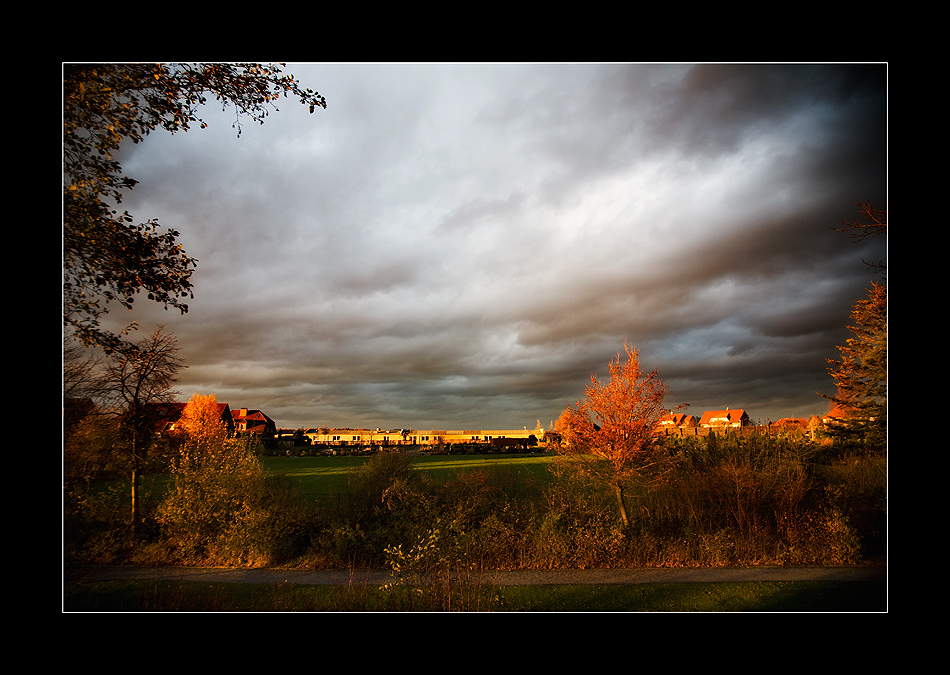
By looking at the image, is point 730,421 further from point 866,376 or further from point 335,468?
point 335,468

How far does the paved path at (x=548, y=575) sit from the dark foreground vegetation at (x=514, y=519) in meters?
0.32

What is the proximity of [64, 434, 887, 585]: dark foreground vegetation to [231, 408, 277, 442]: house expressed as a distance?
37.4 inches

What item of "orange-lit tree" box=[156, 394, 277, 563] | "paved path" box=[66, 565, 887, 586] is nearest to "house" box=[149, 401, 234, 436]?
"orange-lit tree" box=[156, 394, 277, 563]

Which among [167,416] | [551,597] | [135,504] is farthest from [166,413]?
[551,597]

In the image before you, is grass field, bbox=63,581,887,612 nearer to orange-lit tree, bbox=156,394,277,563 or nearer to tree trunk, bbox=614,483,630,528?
orange-lit tree, bbox=156,394,277,563

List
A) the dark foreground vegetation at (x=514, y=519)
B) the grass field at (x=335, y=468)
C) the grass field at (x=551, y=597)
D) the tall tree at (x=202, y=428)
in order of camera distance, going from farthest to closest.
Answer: the grass field at (x=335, y=468)
the tall tree at (x=202, y=428)
the dark foreground vegetation at (x=514, y=519)
the grass field at (x=551, y=597)

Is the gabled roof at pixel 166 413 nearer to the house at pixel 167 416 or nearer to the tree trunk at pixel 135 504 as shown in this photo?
the house at pixel 167 416

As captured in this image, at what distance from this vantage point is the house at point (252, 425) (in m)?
11.1

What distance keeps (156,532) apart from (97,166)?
959 cm

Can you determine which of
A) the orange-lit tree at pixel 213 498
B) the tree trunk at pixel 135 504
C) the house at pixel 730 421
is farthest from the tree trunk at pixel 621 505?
the tree trunk at pixel 135 504

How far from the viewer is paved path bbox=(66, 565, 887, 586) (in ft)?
29.1

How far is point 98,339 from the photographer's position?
17.4ft

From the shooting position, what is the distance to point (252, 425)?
44.6 feet
